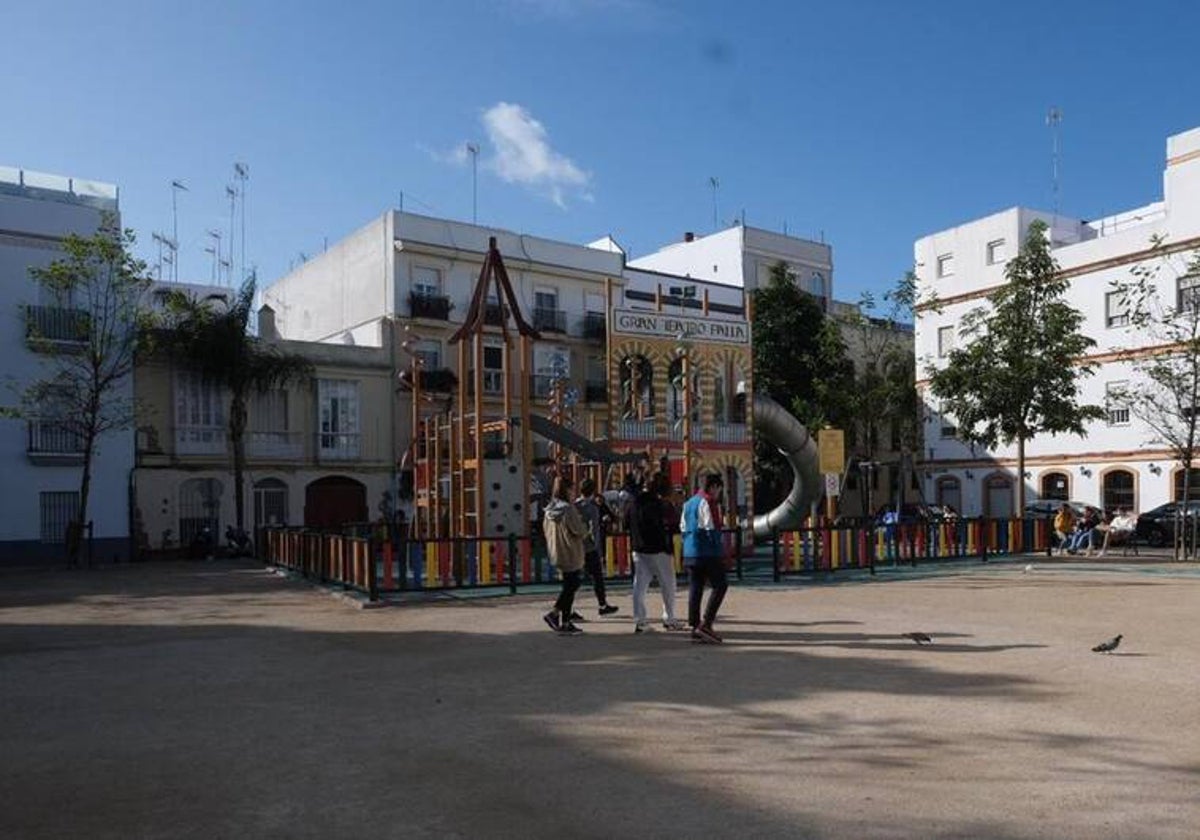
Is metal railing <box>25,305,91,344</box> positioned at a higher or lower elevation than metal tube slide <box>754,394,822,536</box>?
higher

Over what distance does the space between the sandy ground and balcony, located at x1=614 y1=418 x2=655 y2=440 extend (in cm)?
1387

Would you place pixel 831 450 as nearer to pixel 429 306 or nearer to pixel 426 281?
pixel 429 306

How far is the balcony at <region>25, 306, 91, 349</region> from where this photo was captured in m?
28.0

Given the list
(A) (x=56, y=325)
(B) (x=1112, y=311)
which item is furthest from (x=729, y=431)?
(A) (x=56, y=325)

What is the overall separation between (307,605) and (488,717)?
339 inches

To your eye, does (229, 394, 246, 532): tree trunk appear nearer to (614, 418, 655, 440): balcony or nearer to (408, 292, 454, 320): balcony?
(408, 292, 454, 320): balcony

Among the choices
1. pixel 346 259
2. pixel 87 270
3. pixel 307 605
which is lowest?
pixel 307 605

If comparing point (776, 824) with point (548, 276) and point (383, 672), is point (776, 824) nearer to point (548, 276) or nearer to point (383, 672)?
point (383, 672)

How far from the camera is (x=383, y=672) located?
917 cm

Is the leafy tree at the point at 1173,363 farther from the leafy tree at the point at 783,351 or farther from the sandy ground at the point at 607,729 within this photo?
the sandy ground at the point at 607,729

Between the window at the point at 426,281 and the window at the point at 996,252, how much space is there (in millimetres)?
23468

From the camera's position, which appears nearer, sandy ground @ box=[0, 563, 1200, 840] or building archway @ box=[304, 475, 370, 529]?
sandy ground @ box=[0, 563, 1200, 840]

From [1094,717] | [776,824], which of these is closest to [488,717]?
[776,824]

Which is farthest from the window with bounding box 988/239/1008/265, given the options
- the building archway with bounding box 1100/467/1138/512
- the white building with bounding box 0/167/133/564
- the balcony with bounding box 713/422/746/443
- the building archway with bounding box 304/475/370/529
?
the white building with bounding box 0/167/133/564
